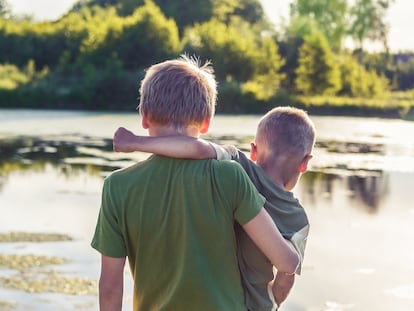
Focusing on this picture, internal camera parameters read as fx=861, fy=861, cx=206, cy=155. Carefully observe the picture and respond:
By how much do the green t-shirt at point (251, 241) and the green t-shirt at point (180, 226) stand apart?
5 cm

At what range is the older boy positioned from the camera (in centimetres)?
171

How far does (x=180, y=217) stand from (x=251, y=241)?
7.3 inches

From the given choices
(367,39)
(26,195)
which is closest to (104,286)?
(26,195)

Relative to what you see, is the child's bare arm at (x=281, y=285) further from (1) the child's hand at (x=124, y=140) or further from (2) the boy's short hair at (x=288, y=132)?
(1) the child's hand at (x=124, y=140)

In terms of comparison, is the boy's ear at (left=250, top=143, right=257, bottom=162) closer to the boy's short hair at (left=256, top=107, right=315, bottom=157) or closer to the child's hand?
the boy's short hair at (left=256, top=107, right=315, bottom=157)

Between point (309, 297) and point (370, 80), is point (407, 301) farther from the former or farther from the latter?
point (370, 80)

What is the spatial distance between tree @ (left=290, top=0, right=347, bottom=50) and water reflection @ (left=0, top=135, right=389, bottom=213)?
36.3 m

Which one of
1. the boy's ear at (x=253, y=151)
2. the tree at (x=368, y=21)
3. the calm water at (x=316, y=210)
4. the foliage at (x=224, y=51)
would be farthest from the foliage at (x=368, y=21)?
the boy's ear at (x=253, y=151)

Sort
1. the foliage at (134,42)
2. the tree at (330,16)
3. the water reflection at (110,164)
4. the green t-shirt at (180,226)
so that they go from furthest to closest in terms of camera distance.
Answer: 1. the tree at (330,16)
2. the foliage at (134,42)
3. the water reflection at (110,164)
4. the green t-shirt at (180,226)

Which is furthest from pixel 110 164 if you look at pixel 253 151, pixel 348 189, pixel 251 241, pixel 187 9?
pixel 187 9

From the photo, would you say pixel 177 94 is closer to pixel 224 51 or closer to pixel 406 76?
pixel 224 51

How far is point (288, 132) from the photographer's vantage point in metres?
1.89

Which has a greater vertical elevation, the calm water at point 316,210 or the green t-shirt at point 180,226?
the green t-shirt at point 180,226

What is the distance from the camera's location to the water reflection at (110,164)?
35.3 feet
